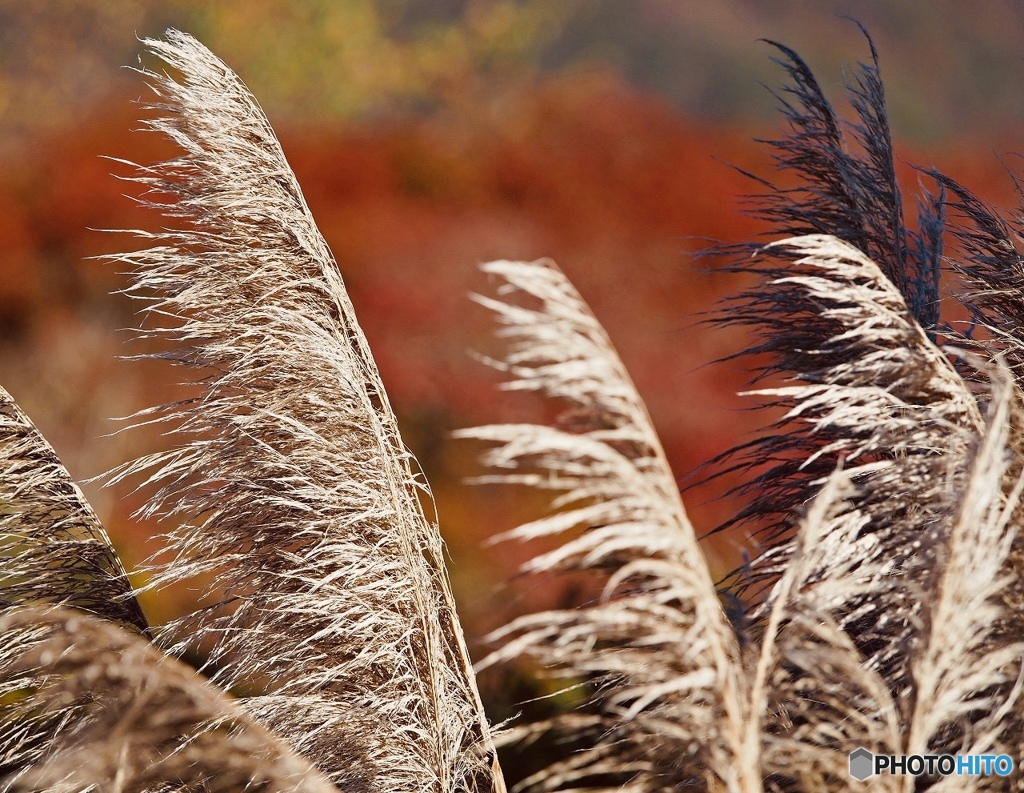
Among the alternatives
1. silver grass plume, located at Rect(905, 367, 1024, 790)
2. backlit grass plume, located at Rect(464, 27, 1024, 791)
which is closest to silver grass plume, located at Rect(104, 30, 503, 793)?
backlit grass plume, located at Rect(464, 27, 1024, 791)

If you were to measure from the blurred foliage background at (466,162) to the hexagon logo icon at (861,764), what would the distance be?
552cm

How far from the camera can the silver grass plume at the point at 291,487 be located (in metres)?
1.96

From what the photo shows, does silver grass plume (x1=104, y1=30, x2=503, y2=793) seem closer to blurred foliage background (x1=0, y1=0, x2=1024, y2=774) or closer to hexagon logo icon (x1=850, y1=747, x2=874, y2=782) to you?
hexagon logo icon (x1=850, y1=747, x2=874, y2=782)

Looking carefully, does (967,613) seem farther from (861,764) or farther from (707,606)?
(707,606)

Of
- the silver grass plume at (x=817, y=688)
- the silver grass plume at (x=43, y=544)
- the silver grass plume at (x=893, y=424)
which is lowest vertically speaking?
the silver grass plume at (x=43, y=544)

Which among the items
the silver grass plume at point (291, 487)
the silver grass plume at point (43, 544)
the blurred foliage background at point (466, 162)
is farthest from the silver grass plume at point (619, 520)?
the blurred foliage background at point (466, 162)

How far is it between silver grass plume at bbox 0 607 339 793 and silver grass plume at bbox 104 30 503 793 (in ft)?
0.54

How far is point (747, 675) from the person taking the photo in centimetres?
137

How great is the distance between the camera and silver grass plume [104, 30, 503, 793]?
6.42 feet

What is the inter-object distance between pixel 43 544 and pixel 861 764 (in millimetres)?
1990

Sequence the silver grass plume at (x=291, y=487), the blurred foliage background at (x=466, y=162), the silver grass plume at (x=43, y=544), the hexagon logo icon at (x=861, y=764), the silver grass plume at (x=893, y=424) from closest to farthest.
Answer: the hexagon logo icon at (x=861, y=764) → the silver grass plume at (x=893, y=424) → the silver grass plume at (x=291, y=487) → the silver grass plume at (x=43, y=544) → the blurred foliage background at (x=466, y=162)

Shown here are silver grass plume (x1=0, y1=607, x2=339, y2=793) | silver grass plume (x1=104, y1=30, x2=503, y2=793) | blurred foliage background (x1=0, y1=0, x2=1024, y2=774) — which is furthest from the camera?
blurred foliage background (x1=0, y1=0, x2=1024, y2=774)

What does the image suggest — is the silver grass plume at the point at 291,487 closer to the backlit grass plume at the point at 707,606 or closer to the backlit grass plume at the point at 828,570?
the backlit grass plume at the point at 828,570

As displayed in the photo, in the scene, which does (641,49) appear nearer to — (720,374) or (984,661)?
(720,374)
